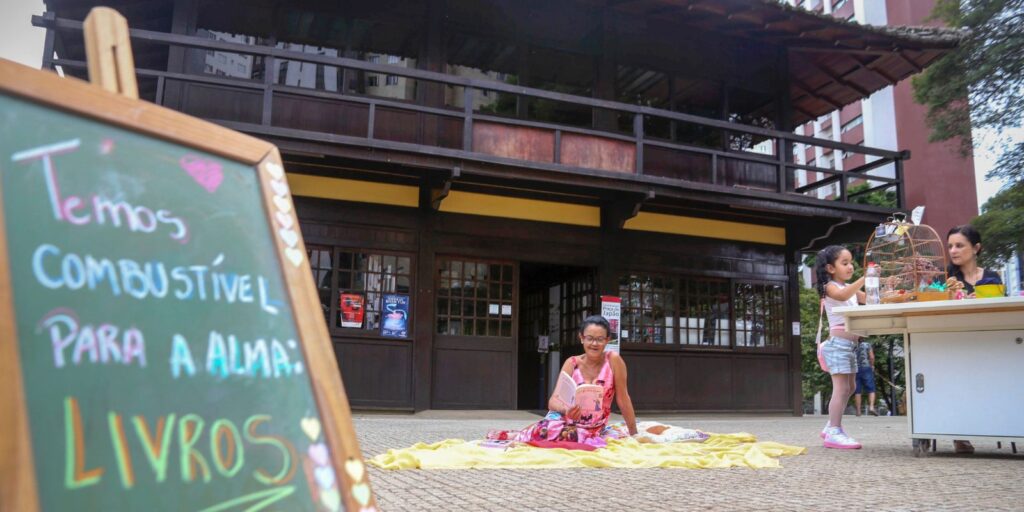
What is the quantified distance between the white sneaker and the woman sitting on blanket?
1.67 metres

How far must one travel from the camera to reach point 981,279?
5.55 m

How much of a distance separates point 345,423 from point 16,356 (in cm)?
61

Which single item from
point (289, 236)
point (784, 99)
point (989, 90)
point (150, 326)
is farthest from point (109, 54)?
point (989, 90)

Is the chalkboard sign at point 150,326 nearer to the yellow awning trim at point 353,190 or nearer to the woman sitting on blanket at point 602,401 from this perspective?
the woman sitting on blanket at point 602,401

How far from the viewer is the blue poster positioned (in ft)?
31.3

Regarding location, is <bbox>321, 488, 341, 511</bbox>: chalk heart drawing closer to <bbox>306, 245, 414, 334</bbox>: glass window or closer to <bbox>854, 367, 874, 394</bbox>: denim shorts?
<bbox>306, 245, 414, 334</bbox>: glass window

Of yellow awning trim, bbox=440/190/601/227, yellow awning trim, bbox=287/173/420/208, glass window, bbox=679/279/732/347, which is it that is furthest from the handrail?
glass window, bbox=679/279/732/347

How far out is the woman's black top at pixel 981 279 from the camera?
17.9 feet

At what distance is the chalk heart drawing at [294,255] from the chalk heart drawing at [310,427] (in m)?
0.37

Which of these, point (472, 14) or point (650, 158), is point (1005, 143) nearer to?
point (650, 158)

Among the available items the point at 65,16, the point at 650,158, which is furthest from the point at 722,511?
the point at 65,16

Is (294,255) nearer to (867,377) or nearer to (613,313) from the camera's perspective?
→ (613,313)

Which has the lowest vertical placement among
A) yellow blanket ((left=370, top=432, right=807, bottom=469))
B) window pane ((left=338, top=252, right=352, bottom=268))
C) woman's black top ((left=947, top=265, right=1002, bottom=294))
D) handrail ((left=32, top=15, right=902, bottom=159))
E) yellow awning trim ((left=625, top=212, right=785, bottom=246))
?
yellow blanket ((left=370, top=432, right=807, bottom=469))

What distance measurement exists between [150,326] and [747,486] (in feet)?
10.7
